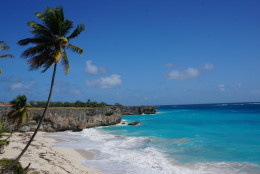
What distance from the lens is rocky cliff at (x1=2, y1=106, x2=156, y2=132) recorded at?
110 feet

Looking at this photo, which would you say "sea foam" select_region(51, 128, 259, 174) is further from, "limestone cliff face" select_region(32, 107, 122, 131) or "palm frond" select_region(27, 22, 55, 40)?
"limestone cliff face" select_region(32, 107, 122, 131)

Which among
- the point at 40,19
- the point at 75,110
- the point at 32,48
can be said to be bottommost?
the point at 75,110

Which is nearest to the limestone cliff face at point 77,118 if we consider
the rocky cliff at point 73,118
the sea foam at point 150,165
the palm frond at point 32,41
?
the rocky cliff at point 73,118

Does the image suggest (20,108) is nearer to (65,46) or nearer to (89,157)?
(89,157)

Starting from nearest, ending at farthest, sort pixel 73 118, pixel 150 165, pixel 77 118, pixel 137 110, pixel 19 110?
pixel 150 165, pixel 19 110, pixel 73 118, pixel 77 118, pixel 137 110

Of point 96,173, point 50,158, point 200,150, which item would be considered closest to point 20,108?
point 50,158

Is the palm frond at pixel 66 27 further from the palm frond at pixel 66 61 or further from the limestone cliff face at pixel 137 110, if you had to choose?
the limestone cliff face at pixel 137 110

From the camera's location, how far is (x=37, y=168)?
1236 cm

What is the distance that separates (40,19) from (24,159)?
9.48 m

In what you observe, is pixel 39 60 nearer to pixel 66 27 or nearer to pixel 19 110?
pixel 66 27

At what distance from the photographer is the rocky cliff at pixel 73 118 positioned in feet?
110

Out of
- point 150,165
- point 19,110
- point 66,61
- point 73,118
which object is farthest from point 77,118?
point 66,61

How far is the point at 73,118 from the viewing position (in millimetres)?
38156

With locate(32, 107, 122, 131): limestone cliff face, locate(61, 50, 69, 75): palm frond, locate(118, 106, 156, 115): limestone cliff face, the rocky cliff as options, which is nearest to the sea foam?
locate(61, 50, 69, 75): palm frond
